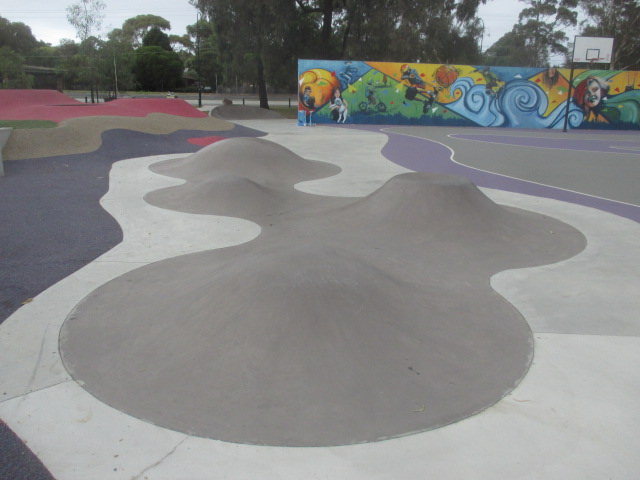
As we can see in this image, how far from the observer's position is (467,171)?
14070 mm

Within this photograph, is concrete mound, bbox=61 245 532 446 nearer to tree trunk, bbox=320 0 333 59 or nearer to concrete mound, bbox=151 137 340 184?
→ concrete mound, bbox=151 137 340 184

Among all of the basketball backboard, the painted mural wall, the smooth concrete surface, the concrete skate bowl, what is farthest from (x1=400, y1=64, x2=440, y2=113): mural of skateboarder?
the smooth concrete surface

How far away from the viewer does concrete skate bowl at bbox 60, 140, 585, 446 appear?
3.39 meters

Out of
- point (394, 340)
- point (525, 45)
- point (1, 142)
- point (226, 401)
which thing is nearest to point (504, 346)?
point (394, 340)

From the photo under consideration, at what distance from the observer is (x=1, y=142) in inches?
523

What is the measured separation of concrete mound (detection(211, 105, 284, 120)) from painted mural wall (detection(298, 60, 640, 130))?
523cm

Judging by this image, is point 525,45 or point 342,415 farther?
point 525,45

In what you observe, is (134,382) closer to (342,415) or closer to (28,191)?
(342,415)

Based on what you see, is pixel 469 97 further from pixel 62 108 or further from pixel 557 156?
pixel 62 108

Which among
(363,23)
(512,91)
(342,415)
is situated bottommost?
(342,415)

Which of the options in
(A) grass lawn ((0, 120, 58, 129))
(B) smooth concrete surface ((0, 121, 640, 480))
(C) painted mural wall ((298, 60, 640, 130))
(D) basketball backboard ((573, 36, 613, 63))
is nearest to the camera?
(B) smooth concrete surface ((0, 121, 640, 480))

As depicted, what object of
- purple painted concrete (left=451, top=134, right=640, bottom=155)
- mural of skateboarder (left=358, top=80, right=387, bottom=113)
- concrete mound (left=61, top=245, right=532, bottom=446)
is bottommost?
concrete mound (left=61, top=245, right=532, bottom=446)

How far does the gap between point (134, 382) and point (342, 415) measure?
1.52 m

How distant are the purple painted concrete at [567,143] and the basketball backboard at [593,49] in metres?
8.61
